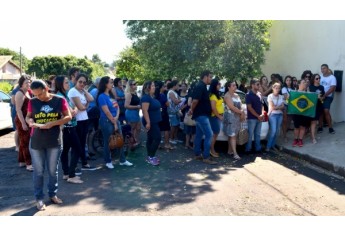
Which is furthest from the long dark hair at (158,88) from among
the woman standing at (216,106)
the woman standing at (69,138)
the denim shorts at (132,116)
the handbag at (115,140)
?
the woman standing at (69,138)

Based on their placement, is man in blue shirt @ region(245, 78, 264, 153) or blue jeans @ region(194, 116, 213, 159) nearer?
blue jeans @ region(194, 116, 213, 159)

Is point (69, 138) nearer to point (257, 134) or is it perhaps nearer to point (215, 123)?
point (215, 123)

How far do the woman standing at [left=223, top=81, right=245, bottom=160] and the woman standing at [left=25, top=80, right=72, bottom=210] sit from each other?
4.03 meters

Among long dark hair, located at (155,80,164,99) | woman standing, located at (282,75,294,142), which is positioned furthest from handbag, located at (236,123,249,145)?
long dark hair, located at (155,80,164,99)

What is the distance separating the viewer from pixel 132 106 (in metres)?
7.97

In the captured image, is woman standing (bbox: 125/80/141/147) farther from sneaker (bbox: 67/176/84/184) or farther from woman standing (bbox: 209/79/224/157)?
sneaker (bbox: 67/176/84/184)

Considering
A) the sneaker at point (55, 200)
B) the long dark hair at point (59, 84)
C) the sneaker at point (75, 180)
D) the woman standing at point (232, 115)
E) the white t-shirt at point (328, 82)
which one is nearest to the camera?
the sneaker at point (55, 200)

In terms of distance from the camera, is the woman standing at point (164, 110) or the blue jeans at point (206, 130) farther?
the woman standing at point (164, 110)

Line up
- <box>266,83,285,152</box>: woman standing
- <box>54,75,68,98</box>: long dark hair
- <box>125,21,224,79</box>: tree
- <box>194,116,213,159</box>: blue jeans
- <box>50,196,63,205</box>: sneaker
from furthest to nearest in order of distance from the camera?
<box>125,21,224,79</box>: tree → <box>266,83,285,152</box>: woman standing → <box>194,116,213,159</box>: blue jeans → <box>54,75,68,98</box>: long dark hair → <box>50,196,63,205</box>: sneaker

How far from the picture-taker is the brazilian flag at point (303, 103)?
836 centimetres

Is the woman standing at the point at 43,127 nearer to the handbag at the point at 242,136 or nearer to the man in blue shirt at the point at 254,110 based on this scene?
the handbag at the point at 242,136

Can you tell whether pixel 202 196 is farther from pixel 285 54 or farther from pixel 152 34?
pixel 285 54

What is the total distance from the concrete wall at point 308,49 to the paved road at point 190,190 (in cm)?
472

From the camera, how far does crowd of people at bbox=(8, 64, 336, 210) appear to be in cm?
473
